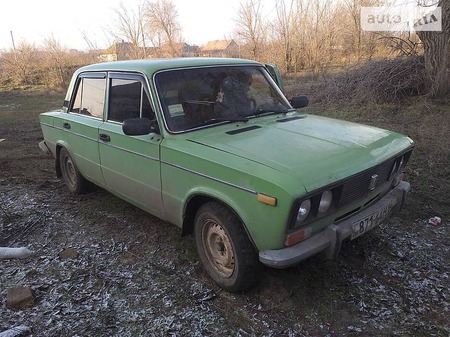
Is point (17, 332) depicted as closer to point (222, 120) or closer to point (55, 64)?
point (222, 120)

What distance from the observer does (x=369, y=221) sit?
116 inches

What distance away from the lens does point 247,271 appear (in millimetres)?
2842

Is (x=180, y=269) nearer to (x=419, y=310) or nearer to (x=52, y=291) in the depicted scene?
(x=52, y=291)

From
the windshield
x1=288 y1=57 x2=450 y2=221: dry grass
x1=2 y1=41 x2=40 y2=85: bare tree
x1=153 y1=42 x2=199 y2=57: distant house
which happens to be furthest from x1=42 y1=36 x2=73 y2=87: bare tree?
the windshield

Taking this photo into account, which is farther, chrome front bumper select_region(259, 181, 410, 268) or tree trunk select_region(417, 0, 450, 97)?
tree trunk select_region(417, 0, 450, 97)

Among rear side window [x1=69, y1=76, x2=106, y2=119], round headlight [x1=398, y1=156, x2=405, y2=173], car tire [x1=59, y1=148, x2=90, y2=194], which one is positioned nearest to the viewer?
round headlight [x1=398, y1=156, x2=405, y2=173]

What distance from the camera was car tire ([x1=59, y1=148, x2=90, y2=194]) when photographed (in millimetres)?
5086

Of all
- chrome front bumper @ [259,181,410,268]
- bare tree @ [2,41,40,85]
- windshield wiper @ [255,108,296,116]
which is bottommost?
chrome front bumper @ [259,181,410,268]

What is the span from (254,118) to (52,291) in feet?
7.98

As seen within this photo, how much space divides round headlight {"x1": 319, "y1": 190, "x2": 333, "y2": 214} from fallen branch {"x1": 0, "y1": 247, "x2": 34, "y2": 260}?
9.90 feet

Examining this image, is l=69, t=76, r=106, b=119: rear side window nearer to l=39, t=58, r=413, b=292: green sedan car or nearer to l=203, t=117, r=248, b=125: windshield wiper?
l=39, t=58, r=413, b=292: green sedan car

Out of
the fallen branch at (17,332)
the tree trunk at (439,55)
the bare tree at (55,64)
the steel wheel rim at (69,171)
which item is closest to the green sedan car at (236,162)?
the steel wheel rim at (69,171)

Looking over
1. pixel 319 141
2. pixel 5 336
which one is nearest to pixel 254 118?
pixel 319 141

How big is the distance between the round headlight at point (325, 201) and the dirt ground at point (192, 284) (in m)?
0.81
